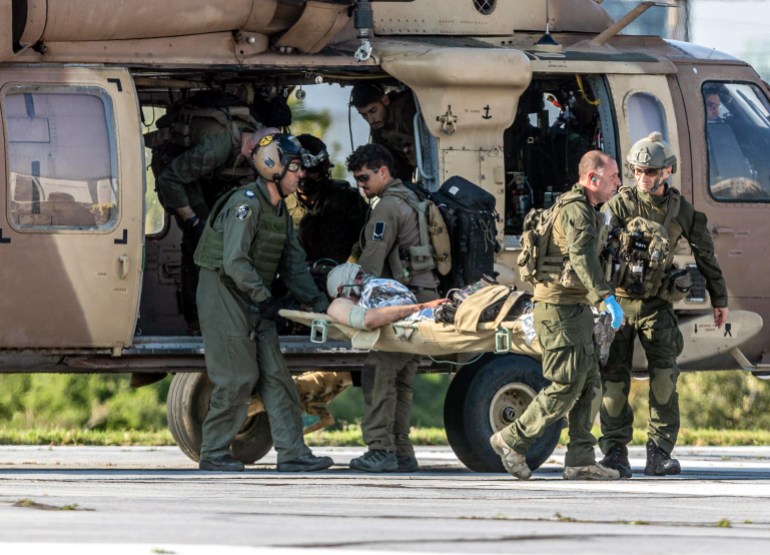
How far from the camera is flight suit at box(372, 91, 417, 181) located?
1228cm

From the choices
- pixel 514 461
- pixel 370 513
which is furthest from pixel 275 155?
pixel 370 513

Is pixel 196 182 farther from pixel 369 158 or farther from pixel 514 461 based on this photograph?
pixel 514 461

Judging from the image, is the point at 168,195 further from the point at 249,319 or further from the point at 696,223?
the point at 696,223

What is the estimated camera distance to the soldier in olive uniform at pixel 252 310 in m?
10.8

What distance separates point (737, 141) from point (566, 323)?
301cm

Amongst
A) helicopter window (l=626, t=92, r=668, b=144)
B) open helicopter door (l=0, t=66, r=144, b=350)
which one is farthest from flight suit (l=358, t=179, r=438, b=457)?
helicopter window (l=626, t=92, r=668, b=144)

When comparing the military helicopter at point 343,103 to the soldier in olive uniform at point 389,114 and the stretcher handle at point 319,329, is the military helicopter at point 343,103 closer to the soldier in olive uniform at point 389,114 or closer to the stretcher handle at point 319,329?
the soldier in olive uniform at point 389,114

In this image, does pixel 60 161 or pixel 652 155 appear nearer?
pixel 60 161

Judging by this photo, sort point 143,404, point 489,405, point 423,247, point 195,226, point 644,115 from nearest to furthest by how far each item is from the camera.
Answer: point 423,247 → point 489,405 → point 195,226 → point 644,115 → point 143,404

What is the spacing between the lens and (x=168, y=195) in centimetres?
1160

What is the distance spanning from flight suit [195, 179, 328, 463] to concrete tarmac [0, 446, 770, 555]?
14.8 inches

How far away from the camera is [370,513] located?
24.3 feet

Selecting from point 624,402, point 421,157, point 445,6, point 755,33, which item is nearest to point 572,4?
point 445,6

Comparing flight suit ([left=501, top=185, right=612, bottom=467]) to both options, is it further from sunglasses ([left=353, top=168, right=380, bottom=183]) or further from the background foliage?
the background foliage
